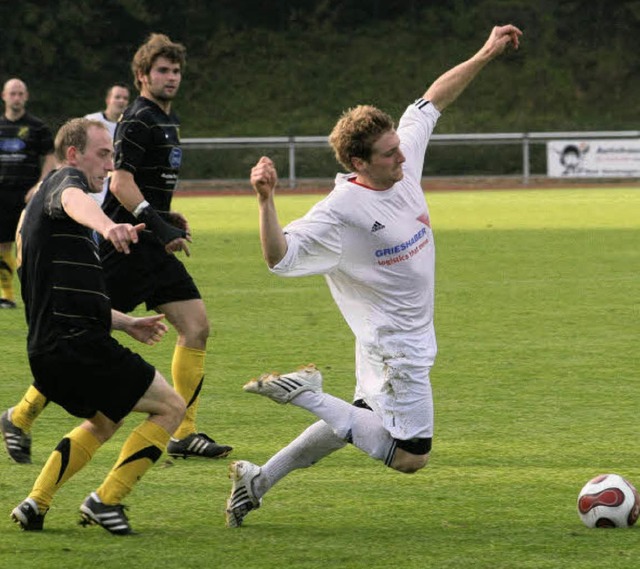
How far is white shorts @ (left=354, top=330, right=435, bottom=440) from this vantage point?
622 centimetres

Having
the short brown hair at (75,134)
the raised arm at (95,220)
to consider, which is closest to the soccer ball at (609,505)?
the raised arm at (95,220)

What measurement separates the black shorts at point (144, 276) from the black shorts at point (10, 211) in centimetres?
686

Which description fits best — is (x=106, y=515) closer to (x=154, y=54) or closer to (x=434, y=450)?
(x=434, y=450)

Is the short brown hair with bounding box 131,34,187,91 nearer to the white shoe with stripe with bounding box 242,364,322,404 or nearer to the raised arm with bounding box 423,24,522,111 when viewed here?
the raised arm with bounding box 423,24,522,111

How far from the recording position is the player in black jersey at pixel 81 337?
5855 mm

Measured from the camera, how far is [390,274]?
20.4 feet

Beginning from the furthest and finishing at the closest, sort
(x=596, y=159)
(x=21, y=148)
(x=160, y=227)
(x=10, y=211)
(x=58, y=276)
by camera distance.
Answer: (x=596, y=159) < (x=21, y=148) < (x=10, y=211) < (x=160, y=227) < (x=58, y=276)

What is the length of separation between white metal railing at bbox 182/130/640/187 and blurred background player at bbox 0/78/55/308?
22910mm

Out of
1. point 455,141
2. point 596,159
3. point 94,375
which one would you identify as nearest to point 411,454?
point 94,375

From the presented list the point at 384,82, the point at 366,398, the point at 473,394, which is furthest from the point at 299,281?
the point at 384,82

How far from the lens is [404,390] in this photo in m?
6.24

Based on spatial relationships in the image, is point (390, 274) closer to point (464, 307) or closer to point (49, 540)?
point (49, 540)

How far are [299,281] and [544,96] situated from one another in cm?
3710

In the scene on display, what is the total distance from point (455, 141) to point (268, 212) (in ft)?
115
